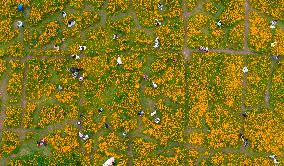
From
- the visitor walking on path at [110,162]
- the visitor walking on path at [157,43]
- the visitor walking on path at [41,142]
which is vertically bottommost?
the visitor walking on path at [110,162]

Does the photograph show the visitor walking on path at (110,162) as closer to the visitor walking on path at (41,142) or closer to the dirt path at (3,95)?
the visitor walking on path at (41,142)

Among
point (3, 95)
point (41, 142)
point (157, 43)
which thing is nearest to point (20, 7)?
point (3, 95)

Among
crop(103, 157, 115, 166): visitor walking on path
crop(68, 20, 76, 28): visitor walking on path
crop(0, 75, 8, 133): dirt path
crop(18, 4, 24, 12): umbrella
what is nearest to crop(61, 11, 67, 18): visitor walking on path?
crop(68, 20, 76, 28): visitor walking on path

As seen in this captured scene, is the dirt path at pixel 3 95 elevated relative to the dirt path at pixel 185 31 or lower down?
lower down

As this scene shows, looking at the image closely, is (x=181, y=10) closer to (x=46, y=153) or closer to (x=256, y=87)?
(x=256, y=87)

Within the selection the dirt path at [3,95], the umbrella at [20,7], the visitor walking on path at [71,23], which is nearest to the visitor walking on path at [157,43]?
the visitor walking on path at [71,23]

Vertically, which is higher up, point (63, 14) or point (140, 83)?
point (63, 14)

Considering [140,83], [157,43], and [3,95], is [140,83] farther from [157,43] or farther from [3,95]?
[3,95]

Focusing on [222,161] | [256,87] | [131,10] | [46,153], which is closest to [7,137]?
[46,153]

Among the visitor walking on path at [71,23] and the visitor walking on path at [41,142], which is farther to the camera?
the visitor walking on path at [71,23]
